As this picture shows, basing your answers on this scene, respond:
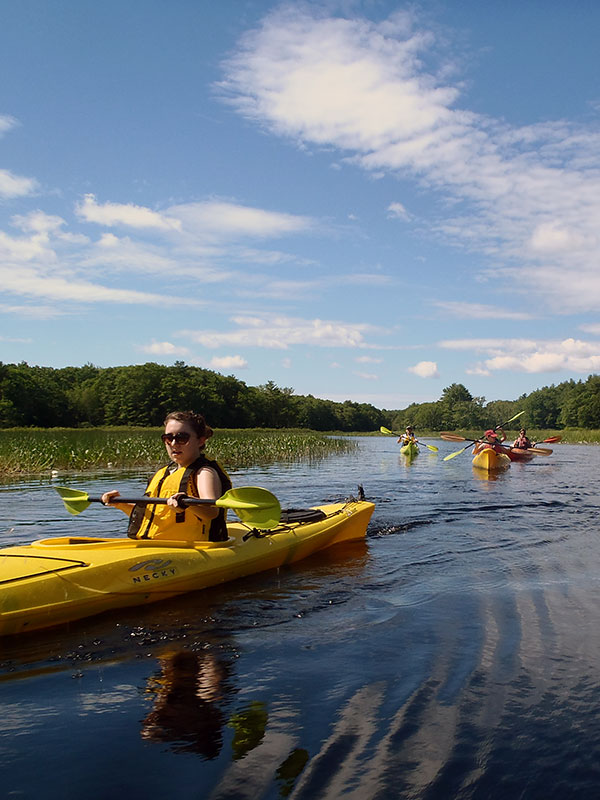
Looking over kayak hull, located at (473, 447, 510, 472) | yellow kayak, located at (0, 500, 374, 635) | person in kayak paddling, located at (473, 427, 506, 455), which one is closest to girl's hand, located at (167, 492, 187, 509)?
yellow kayak, located at (0, 500, 374, 635)

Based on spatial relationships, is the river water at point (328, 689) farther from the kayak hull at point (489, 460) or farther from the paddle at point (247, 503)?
the kayak hull at point (489, 460)

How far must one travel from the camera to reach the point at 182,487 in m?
5.08

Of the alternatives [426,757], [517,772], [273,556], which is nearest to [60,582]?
[273,556]

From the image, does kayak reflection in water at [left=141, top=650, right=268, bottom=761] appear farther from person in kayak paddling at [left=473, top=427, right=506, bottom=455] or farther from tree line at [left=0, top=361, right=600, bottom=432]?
tree line at [left=0, top=361, right=600, bottom=432]

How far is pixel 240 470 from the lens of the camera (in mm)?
16375

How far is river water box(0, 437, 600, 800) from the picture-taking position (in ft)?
8.54

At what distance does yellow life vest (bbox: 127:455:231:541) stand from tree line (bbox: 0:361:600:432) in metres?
56.8

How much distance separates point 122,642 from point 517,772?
8.73 ft

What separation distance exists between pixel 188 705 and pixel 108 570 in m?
1.51

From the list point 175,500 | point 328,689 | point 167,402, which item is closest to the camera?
point 328,689

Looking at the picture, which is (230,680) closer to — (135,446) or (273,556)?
(273,556)

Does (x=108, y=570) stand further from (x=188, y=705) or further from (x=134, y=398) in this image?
(x=134, y=398)

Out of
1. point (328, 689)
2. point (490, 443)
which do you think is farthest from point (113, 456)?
point (328, 689)

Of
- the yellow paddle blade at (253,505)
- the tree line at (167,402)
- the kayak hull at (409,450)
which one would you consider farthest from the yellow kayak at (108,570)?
the tree line at (167,402)
